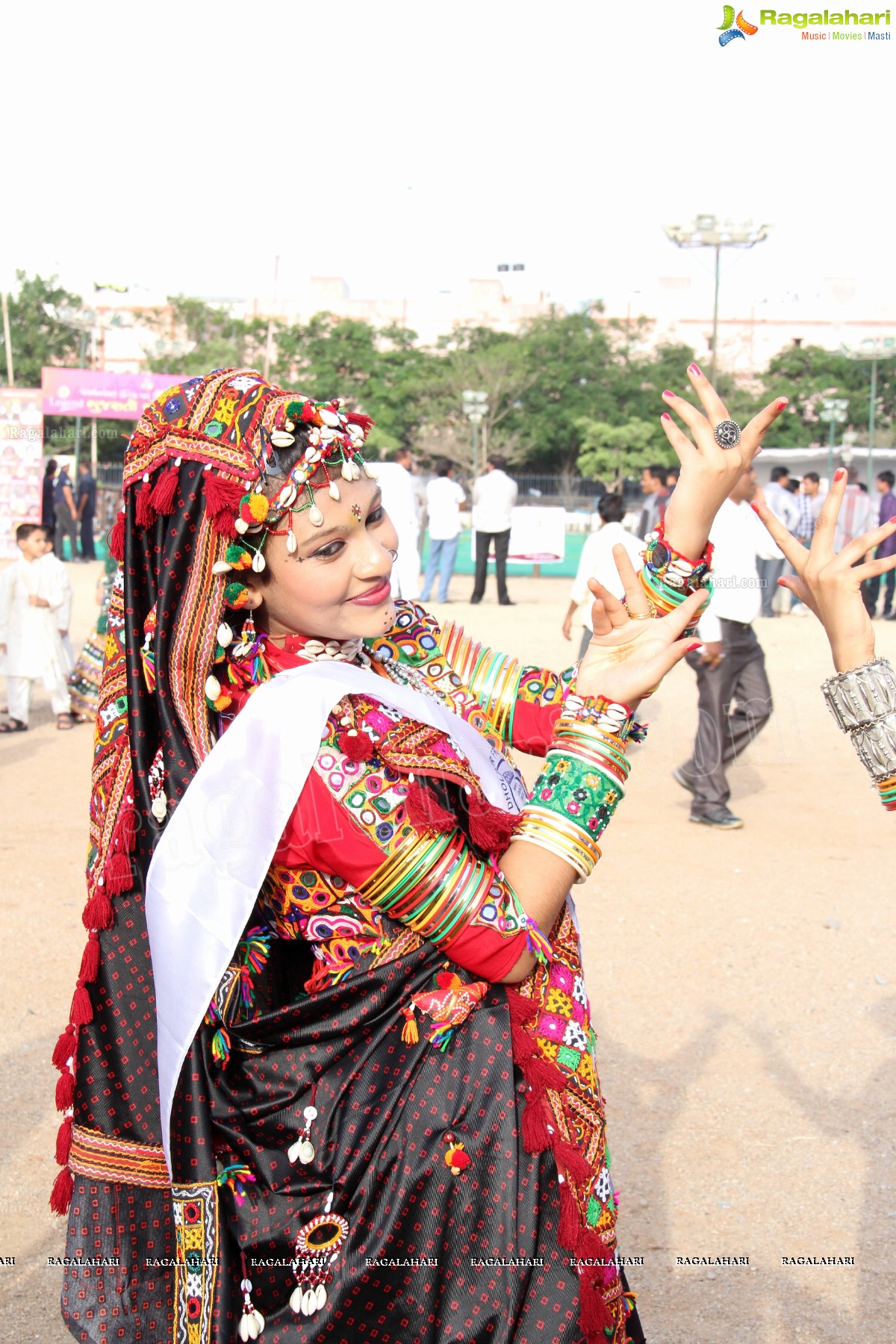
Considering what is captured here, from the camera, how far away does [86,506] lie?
934 inches

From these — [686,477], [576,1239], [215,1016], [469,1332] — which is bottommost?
[469,1332]

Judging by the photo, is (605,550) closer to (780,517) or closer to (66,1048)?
(66,1048)

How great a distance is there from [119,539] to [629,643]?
845 millimetres

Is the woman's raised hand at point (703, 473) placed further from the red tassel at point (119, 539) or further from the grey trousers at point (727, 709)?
the grey trousers at point (727, 709)

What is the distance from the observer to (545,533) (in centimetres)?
2150

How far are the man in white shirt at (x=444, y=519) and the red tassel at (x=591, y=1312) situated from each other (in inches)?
569

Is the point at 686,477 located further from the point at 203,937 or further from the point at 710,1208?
the point at 710,1208

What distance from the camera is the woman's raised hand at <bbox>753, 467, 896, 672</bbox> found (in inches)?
77.0

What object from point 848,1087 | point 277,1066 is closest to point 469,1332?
point 277,1066

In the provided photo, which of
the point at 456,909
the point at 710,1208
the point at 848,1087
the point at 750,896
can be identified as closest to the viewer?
the point at 456,909

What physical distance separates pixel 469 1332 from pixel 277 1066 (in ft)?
1.56

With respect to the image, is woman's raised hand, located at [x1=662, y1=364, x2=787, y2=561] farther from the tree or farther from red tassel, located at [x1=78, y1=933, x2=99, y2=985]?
the tree

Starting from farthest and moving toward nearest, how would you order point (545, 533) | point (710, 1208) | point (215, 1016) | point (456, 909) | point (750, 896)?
point (545, 533) → point (750, 896) → point (710, 1208) → point (215, 1016) → point (456, 909)

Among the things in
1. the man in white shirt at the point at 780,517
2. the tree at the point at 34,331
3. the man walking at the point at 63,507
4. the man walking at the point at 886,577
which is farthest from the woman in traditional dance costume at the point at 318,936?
the tree at the point at 34,331
